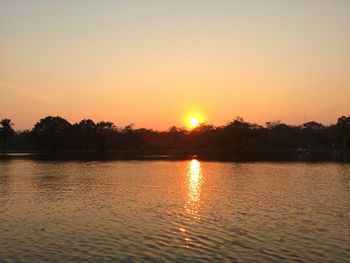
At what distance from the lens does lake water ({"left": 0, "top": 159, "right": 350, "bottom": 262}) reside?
1814 cm

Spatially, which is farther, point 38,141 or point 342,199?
point 38,141

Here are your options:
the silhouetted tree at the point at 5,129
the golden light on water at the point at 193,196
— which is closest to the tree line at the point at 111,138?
the silhouetted tree at the point at 5,129

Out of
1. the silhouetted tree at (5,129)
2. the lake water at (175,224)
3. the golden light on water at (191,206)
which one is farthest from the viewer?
the silhouetted tree at (5,129)

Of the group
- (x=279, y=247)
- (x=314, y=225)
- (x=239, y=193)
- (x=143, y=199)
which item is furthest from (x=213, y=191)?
(x=279, y=247)

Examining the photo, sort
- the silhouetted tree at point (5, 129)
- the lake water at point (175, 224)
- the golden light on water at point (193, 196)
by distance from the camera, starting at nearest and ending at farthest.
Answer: the lake water at point (175, 224) → the golden light on water at point (193, 196) → the silhouetted tree at point (5, 129)

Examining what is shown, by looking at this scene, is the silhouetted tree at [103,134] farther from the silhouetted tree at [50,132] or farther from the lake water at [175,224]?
the lake water at [175,224]

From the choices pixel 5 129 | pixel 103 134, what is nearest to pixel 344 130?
pixel 103 134

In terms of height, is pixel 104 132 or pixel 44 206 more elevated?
pixel 104 132

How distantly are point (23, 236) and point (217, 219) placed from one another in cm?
Answer: 1180

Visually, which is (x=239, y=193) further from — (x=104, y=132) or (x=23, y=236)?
(x=104, y=132)

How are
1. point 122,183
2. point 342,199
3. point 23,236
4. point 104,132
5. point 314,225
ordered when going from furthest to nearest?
point 104,132, point 122,183, point 342,199, point 314,225, point 23,236

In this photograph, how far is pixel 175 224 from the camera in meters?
24.5

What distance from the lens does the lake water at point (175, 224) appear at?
1814cm

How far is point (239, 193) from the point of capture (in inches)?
1537
